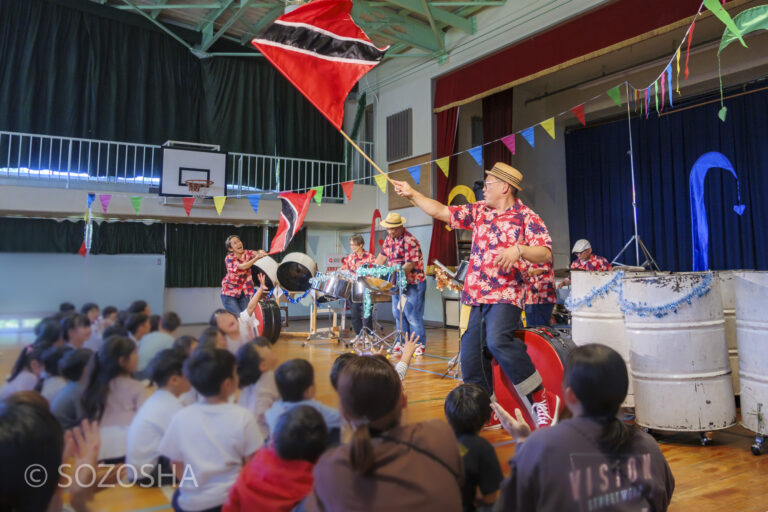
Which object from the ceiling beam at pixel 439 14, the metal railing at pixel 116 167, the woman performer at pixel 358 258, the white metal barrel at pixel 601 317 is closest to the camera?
the white metal barrel at pixel 601 317

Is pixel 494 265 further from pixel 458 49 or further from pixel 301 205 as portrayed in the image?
pixel 458 49

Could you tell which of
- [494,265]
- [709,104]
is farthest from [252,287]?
[709,104]

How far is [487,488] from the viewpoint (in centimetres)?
124

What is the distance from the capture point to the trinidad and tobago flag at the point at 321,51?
1.42 m

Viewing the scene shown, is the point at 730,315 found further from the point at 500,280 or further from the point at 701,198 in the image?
the point at 701,198

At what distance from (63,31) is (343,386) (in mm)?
9743

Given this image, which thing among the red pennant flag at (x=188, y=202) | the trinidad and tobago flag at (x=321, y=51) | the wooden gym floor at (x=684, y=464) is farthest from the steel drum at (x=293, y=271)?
the red pennant flag at (x=188, y=202)

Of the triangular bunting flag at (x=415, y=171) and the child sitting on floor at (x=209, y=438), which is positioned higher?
the triangular bunting flag at (x=415, y=171)

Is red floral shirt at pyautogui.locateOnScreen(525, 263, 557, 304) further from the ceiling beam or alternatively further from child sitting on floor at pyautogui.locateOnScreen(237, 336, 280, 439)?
the ceiling beam

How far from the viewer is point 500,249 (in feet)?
7.68

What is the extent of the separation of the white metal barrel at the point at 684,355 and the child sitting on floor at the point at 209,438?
6.96 ft

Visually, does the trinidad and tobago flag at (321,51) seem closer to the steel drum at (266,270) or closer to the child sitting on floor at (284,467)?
the steel drum at (266,270)

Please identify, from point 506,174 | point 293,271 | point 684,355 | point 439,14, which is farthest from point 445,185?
point 293,271

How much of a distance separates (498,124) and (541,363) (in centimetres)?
637
